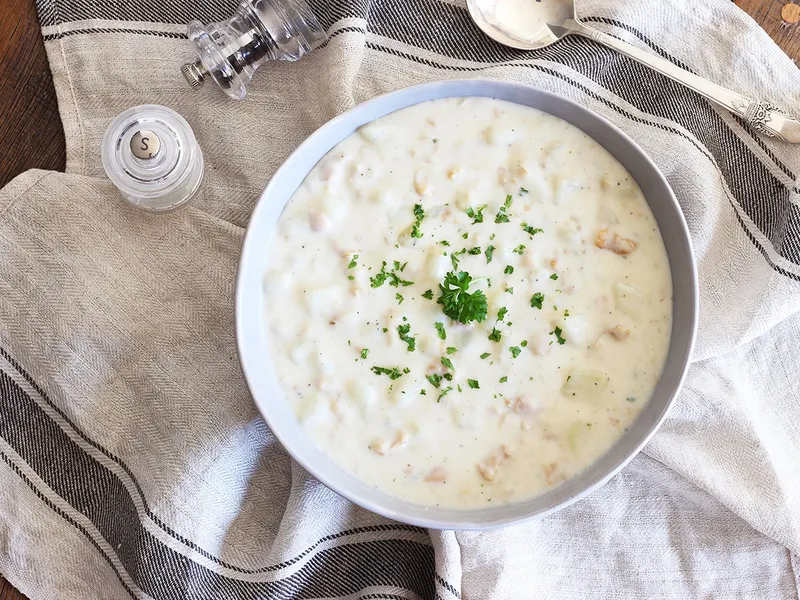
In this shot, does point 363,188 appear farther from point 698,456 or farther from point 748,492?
point 748,492

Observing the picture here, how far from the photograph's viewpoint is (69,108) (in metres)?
2.30

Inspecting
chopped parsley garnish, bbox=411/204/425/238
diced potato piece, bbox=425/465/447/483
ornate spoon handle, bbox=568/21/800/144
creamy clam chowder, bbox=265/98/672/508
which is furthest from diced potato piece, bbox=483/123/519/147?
diced potato piece, bbox=425/465/447/483

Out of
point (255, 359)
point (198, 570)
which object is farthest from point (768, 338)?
point (198, 570)

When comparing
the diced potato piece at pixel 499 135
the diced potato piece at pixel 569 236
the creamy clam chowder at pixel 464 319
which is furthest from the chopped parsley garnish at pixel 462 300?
the diced potato piece at pixel 499 135

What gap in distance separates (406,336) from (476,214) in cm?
34

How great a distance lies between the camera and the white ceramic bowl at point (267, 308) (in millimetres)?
1843

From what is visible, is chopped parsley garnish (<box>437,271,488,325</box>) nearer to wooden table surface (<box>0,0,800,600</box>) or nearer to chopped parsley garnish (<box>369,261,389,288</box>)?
chopped parsley garnish (<box>369,261,389,288</box>)

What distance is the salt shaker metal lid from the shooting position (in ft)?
7.00

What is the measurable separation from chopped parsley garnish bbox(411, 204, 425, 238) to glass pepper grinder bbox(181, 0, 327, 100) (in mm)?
675

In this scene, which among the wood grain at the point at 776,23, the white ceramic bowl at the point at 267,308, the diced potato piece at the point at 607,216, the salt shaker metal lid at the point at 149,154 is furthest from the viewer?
the wood grain at the point at 776,23

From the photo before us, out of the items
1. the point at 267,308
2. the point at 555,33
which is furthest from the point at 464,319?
the point at 555,33

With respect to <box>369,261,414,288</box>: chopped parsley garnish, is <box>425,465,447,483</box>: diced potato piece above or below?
below

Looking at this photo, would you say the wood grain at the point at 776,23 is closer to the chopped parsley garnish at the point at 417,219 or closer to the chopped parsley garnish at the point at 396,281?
the chopped parsley garnish at the point at 417,219

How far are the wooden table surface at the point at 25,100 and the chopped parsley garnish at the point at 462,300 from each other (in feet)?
4.16
